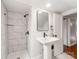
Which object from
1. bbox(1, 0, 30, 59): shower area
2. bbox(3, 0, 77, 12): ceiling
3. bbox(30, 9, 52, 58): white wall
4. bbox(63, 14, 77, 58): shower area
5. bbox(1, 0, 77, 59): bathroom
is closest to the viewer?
bbox(3, 0, 77, 12): ceiling

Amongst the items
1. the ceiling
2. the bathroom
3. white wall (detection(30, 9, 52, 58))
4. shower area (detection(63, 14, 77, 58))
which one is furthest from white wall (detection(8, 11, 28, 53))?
shower area (detection(63, 14, 77, 58))

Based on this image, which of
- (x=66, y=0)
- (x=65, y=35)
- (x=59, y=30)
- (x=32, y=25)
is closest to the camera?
(x=66, y=0)

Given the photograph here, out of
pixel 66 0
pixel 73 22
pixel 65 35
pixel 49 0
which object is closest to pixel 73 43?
pixel 65 35

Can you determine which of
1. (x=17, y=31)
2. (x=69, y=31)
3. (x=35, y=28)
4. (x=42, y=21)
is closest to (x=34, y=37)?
(x=35, y=28)

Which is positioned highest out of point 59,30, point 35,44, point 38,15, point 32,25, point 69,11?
point 69,11

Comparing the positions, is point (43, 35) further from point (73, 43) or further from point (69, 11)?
point (73, 43)

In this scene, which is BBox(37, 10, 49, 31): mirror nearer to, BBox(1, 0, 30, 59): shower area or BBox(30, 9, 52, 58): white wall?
BBox(30, 9, 52, 58): white wall

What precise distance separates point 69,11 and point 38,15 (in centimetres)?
133

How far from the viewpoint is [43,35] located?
2328 mm

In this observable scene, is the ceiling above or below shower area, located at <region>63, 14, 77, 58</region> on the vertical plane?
above

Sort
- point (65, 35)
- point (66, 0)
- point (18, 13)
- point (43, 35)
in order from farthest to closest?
point (65, 35) → point (18, 13) → point (43, 35) → point (66, 0)

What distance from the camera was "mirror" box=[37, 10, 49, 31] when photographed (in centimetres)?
226

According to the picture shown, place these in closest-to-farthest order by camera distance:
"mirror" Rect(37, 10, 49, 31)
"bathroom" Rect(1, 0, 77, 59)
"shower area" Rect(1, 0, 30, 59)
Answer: "bathroom" Rect(1, 0, 77, 59), "mirror" Rect(37, 10, 49, 31), "shower area" Rect(1, 0, 30, 59)

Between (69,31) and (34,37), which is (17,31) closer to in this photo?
(34,37)
